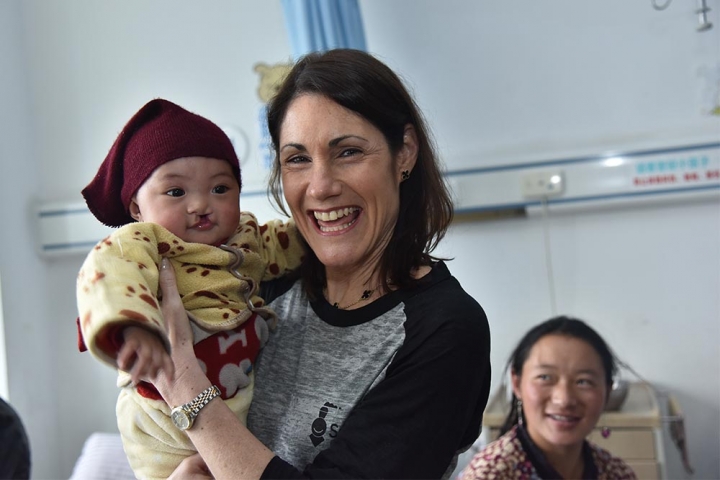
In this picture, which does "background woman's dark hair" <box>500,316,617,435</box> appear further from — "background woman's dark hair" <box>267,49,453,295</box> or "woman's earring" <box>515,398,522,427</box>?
"background woman's dark hair" <box>267,49,453,295</box>

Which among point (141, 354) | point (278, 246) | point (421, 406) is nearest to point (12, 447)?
point (141, 354)

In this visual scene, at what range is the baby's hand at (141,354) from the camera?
64cm

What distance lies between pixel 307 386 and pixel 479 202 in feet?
3.52

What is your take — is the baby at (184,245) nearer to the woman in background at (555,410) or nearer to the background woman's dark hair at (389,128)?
the background woman's dark hair at (389,128)

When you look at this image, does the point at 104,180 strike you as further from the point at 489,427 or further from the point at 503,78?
the point at 503,78

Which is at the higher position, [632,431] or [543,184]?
[543,184]

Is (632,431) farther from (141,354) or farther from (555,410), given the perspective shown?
(141,354)

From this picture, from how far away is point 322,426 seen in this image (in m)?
0.82

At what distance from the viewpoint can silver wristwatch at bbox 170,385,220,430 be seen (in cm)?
77

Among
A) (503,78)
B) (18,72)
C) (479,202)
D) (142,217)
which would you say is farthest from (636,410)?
(18,72)

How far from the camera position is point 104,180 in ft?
3.10

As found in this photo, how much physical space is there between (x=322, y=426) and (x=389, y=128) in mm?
381

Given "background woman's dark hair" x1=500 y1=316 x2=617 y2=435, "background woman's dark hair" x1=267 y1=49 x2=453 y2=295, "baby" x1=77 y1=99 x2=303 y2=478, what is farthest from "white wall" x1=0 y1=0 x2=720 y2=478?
"baby" x1=77 y1=99 x2=303 y2=478

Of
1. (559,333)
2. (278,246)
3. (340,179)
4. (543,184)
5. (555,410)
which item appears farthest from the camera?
(543,184)
